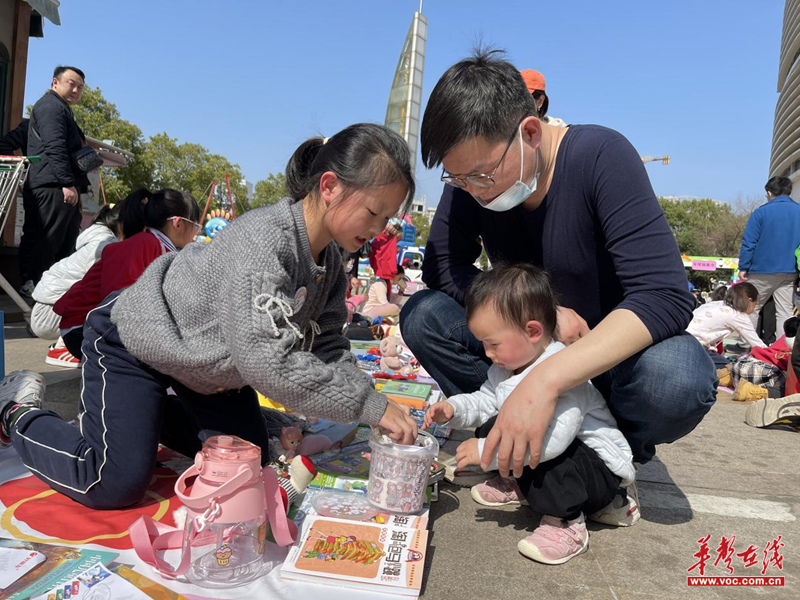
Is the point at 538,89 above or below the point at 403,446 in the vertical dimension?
above

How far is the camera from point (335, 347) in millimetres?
2184

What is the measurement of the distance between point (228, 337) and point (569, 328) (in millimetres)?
1034

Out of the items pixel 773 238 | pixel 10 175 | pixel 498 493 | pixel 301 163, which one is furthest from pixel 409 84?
pixel 498 493

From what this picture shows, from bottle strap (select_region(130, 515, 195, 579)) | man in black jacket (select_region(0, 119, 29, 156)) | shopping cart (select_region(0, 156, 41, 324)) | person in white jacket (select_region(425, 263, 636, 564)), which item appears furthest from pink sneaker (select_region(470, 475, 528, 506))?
man in black jacket (select_region(0, 119, 29, 156))

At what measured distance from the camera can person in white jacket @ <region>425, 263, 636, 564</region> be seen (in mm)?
1671

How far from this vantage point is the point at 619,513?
6.15 feet

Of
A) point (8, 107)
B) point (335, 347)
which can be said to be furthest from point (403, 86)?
point (335, 347)

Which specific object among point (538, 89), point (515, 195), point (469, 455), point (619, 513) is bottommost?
point (619, 513)

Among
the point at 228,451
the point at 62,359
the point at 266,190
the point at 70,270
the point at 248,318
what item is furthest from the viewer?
the point at 266,190

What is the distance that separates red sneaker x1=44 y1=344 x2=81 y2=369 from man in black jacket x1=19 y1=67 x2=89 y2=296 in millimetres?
1653

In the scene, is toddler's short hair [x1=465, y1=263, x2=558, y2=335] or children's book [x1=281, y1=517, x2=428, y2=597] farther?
toddler's short hair [x1=465, y1=263, x2=558, y2=335]

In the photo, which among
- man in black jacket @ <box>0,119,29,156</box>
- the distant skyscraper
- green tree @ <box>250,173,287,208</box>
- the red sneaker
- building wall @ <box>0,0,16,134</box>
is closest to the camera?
the red sneaker

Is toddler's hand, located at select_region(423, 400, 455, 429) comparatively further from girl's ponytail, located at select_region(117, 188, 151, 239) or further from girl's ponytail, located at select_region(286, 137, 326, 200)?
girl's ponytail, located at select_region(117, 188, 151, 239)

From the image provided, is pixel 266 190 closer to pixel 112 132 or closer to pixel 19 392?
pixel 112 132
